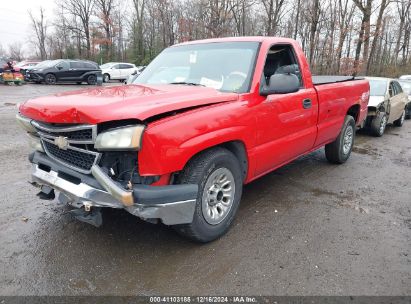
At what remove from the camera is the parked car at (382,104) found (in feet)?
29.3

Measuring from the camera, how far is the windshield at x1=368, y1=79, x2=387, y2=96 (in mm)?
9383

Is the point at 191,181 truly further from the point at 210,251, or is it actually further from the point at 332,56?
the point at 332,56

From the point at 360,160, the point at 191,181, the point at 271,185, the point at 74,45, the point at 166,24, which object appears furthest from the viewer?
the point at 74,45

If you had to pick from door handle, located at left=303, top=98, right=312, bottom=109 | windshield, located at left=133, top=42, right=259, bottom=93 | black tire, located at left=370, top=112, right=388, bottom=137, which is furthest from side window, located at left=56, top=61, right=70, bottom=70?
door handle, located at left=303, top=98, right=312, bottom=109

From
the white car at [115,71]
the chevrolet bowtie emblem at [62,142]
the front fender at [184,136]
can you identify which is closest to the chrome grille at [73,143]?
the chevrolet bowtie emblem at [62,142]

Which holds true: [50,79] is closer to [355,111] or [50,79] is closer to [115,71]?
[115,71]

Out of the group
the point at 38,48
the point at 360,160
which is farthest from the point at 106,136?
the point at 38,48

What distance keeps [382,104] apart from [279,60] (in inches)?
229

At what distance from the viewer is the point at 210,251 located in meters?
3.19

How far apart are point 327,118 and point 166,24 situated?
160ft

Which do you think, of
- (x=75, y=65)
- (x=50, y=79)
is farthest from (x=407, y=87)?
(x=50, y=79)

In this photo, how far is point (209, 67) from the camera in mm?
3939

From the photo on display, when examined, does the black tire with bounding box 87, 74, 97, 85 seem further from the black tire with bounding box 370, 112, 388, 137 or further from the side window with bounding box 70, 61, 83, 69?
the black tire with bounding box 370, 112, 388, 137

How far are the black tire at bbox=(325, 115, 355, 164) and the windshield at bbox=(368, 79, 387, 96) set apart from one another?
12.8ft
